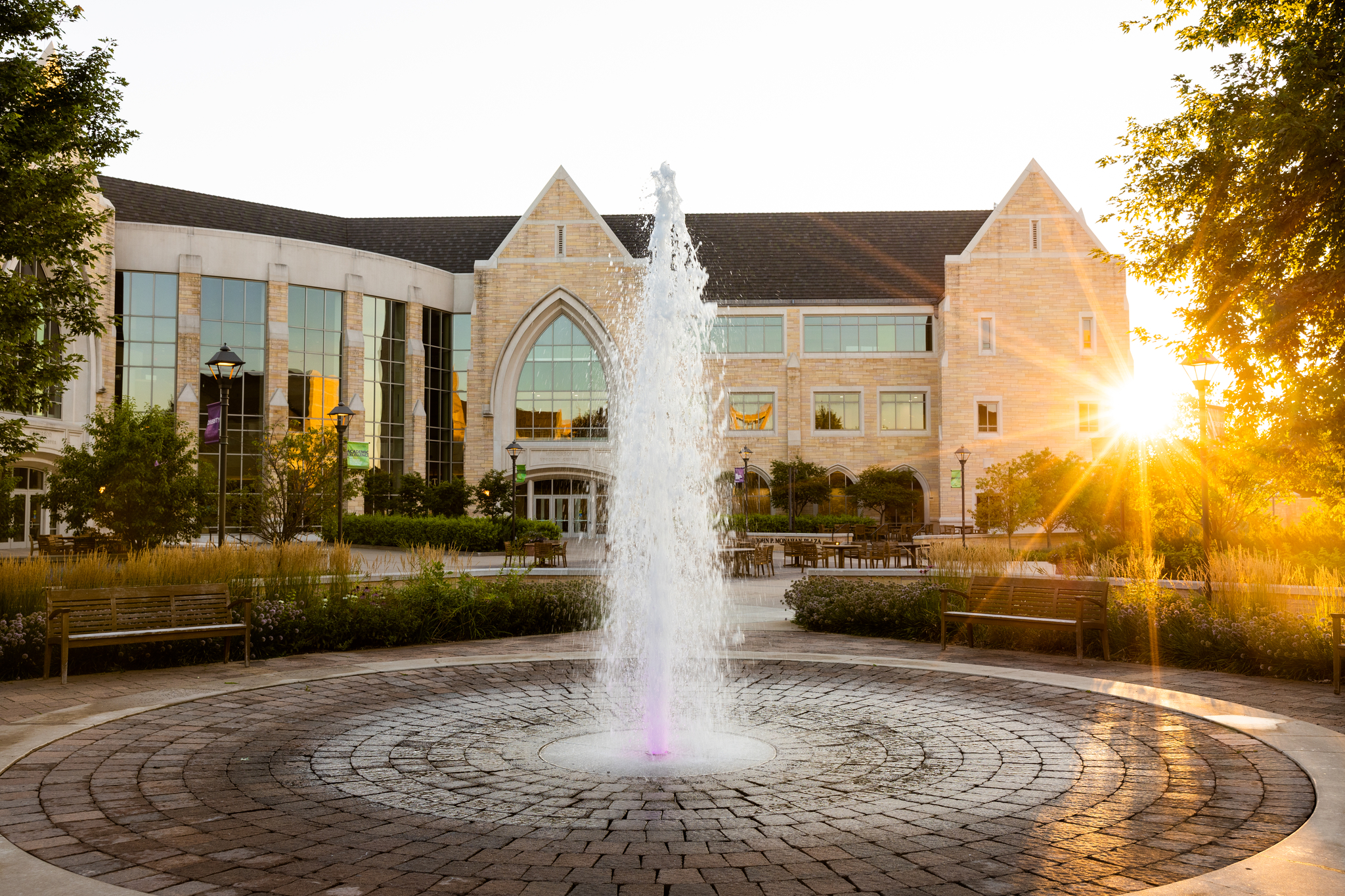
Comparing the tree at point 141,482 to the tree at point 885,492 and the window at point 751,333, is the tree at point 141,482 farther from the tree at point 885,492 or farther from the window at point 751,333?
the window at point 751,333

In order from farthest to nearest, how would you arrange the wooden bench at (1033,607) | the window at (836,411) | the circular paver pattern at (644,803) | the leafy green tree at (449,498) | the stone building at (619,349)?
the window at (836,411) → the stone building at (619,349) → the leafy green tree at (449,498) → the wooden bench at (1033,607) → the circular paver pattern at (644,803)

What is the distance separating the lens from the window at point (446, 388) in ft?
154

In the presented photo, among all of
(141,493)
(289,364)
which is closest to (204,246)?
(289,364)

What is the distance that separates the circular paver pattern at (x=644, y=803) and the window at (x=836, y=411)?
39.0m

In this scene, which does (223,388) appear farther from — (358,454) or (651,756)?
(358,454)

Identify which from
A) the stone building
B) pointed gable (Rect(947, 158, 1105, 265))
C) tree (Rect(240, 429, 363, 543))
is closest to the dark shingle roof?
the stone building

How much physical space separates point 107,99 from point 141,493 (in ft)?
30.1

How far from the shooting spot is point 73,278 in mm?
15969

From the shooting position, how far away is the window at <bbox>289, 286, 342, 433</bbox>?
139 feet

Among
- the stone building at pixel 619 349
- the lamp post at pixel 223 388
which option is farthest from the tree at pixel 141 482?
the stone building at pixel 619 349

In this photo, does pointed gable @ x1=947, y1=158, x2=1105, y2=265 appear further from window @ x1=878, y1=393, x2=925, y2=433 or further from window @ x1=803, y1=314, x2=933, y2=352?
window @ x1=878, y1=393, x2=925, y2=433

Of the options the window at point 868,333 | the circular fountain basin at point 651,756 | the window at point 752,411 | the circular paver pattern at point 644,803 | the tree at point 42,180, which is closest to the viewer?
the circular paver pattern at point 644,803

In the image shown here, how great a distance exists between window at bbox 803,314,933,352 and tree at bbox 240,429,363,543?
25051 millimetres

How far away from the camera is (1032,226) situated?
45.1 m
